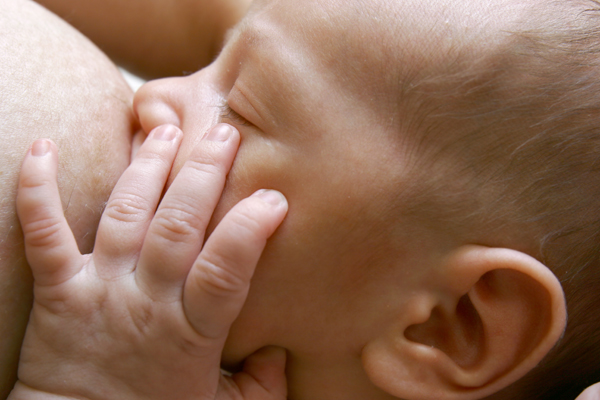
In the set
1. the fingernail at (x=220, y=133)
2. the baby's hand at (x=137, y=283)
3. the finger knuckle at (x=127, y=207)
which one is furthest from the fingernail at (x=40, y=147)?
the fingernail at (x=220, y=133)

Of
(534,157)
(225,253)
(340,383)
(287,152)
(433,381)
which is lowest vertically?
(340,383)

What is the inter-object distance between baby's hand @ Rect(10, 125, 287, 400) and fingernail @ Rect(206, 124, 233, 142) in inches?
0.7

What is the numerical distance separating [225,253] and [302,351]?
0.26 m

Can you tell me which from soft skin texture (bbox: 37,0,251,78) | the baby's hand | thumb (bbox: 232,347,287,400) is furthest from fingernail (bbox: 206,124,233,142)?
soft skin texture (bbox: 37,0,251,78)

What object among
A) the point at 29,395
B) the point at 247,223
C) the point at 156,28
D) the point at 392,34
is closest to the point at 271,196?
the point at 247,223

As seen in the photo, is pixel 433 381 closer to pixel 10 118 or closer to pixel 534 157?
pixel 534 157

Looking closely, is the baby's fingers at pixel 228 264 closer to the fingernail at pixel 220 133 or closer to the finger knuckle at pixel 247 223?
the finger knuckle at pixel 247 223

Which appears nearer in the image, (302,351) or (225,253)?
(225,253)

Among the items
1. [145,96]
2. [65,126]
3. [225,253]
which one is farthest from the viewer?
[145,96]

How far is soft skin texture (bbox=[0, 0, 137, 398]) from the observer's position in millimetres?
747

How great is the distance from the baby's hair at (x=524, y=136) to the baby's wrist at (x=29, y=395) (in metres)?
0.61

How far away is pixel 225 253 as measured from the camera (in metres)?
0.73

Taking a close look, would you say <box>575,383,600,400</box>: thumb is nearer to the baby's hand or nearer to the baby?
the baby

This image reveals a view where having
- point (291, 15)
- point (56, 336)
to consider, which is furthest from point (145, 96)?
point (56, 336)
